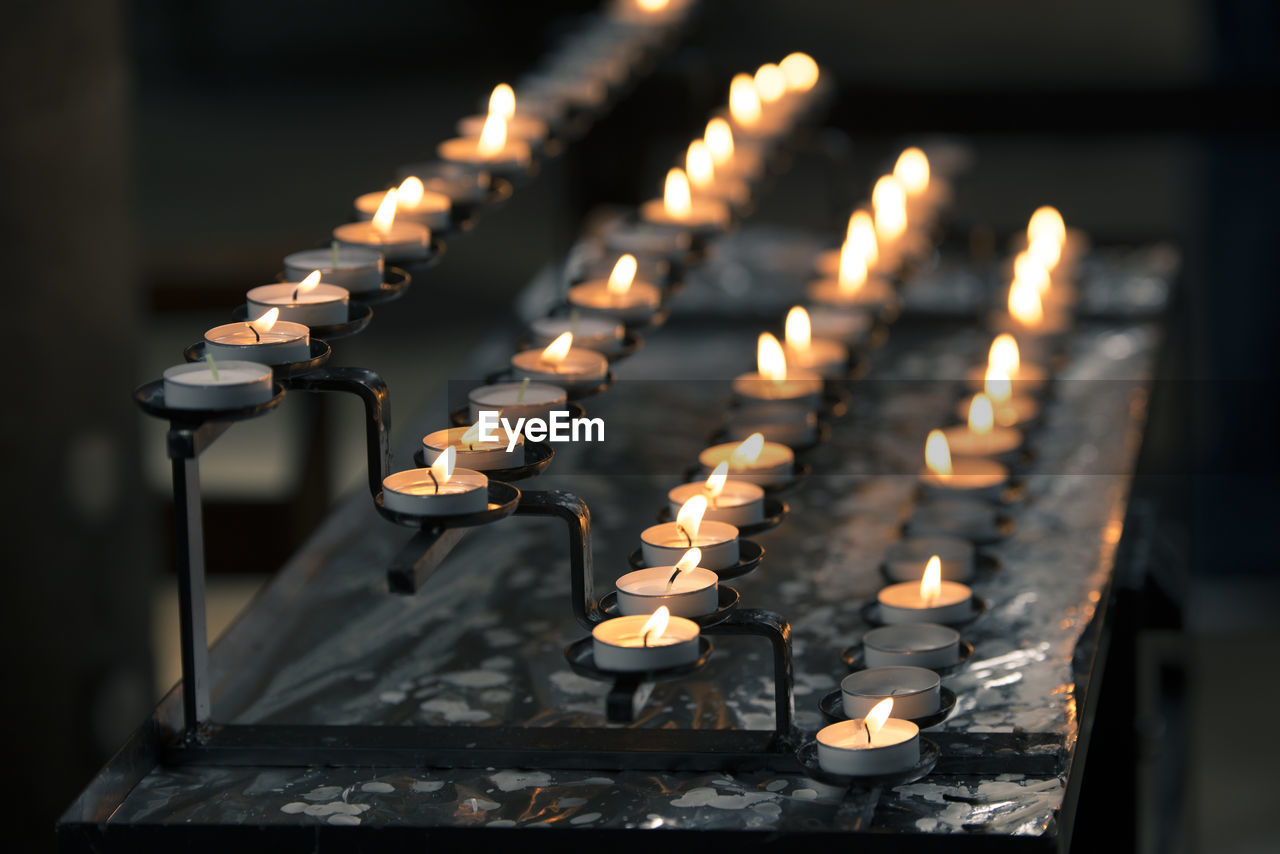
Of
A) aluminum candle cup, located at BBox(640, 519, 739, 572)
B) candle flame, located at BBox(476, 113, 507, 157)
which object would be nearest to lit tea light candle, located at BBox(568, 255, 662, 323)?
candle flame, located at BBox(476, 113, 507, 157)

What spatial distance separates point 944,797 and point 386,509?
1.50ft

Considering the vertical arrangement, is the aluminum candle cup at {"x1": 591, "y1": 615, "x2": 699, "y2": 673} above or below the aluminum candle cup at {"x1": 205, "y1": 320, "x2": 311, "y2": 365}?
below

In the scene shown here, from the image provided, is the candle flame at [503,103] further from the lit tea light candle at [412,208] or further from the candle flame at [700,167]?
the lit tea light candle at [412,208]

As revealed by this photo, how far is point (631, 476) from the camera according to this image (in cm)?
216

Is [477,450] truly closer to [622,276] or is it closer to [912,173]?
[622,276]

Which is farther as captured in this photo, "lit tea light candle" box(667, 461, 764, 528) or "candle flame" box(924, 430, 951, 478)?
"candle flame" box(924, 430, 951, 478)

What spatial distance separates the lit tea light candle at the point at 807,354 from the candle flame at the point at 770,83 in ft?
3.27

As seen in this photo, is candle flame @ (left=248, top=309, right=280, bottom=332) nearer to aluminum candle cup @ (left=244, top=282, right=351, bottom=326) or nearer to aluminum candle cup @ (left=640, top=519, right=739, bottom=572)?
aluminum candle cup @ (left=244, top=282, right=351, bottom=326)

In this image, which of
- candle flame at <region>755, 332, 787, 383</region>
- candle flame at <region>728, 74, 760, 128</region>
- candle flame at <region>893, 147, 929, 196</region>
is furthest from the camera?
candle flame at <region>893, 147, 929, 196</region>

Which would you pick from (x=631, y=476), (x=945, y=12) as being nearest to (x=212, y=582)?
(x=631, y=476)

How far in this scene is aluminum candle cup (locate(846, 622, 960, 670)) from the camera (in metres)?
1.41

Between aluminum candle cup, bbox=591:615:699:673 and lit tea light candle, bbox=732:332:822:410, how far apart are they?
62 cm

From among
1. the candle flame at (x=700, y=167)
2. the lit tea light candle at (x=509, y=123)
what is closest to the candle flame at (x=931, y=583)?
the lit tea light candle at (x=509, y=123)

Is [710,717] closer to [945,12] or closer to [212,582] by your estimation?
[212,582]
